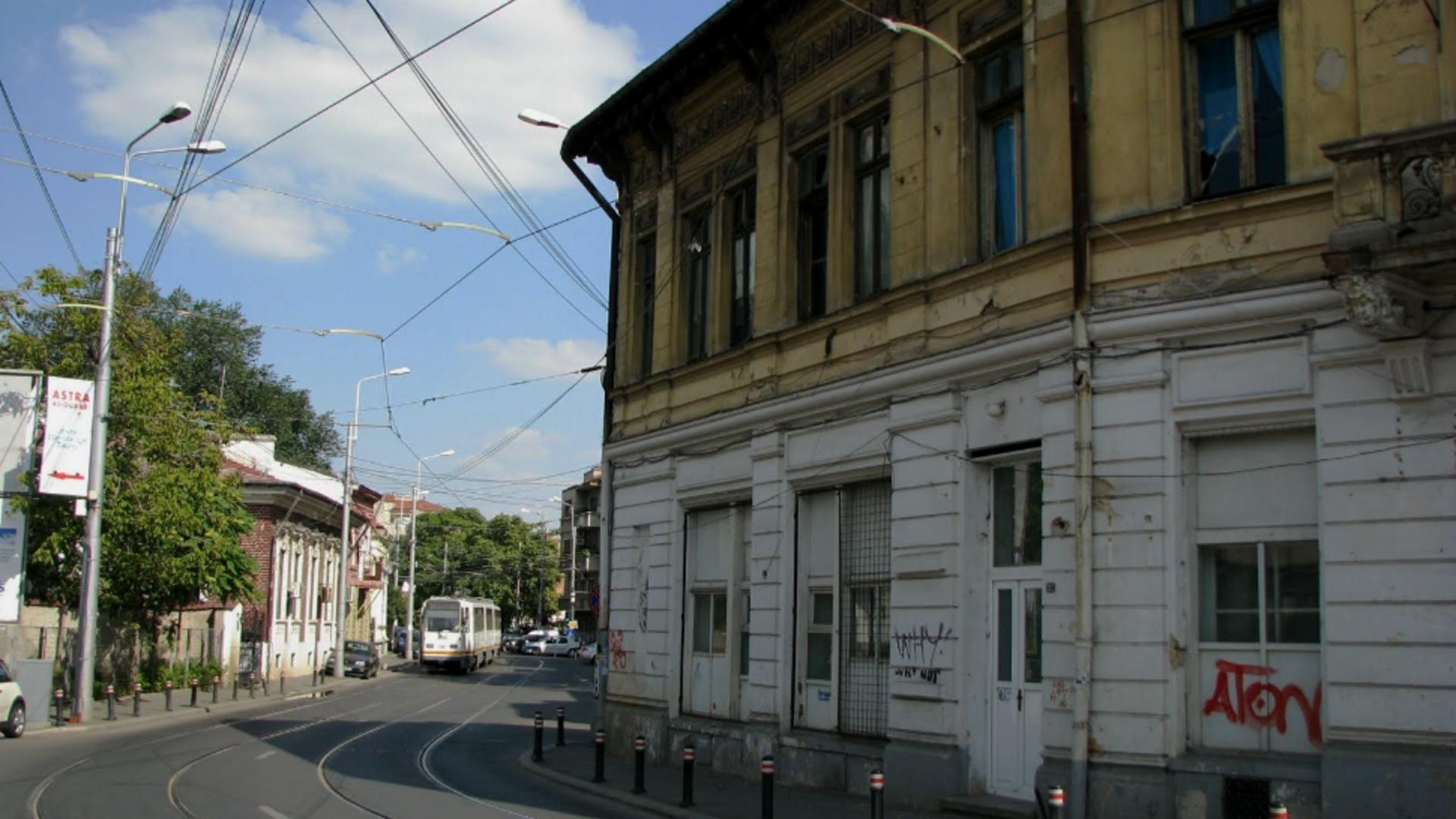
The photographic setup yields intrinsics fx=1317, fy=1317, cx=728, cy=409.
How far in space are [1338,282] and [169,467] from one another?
30.9m

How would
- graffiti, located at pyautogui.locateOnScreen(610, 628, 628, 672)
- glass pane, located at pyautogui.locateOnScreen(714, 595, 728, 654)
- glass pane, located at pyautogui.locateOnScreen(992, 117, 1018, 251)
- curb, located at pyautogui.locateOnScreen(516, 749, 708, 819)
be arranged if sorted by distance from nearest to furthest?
glass pane, located at pyautogui.locateOnScreen(992, 117, 1018, 251)
curb, located at pyautogui.locateOnScreen(516, 749, 708, 819)
glass pane, located at pyautogui.locateOnScreen(714, 595, 728, 654)
graffiti, located at pyautogui.locateOnScreen(610, 628, 628, 672)

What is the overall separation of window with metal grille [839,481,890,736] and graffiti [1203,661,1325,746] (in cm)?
498

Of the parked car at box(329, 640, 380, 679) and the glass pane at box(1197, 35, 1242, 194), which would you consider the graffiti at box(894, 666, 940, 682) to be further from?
the parked car at box(329, 640, 380, 679)

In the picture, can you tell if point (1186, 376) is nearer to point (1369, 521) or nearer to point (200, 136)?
point (1369, 521)

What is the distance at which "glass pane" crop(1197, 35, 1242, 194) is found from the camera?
39.8ft

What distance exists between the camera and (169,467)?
112 feet

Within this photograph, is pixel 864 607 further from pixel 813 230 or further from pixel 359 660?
pixel 359 660

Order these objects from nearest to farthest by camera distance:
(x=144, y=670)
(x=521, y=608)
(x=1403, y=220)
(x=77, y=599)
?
(x=1403, y=220) < (x=77, y=599) < (x=144, y=670) < (x=521, y=608)

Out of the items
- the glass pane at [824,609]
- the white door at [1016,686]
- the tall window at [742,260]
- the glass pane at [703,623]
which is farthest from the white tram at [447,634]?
the white door at [1016,686]

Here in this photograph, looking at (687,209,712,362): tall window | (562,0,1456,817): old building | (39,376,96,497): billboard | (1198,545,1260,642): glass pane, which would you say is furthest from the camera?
(39,376,96,497): billboard

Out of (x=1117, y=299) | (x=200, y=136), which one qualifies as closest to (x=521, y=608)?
(x=200, y=136)

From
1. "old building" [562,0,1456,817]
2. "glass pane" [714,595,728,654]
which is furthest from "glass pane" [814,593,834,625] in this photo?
"glass pane" [714,595,728,654]

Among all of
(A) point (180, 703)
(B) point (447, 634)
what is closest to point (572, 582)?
(B) point (447, 634)

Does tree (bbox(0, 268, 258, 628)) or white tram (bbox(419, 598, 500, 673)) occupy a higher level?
tree (bbox(0, 268, 258, 628))
